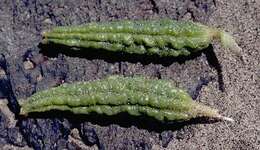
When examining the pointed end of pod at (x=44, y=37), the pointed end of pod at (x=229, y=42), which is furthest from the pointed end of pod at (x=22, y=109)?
the pointed end of pod at (x=229, y=42)

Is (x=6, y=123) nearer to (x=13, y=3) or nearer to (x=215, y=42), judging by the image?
(x=13, y=3)

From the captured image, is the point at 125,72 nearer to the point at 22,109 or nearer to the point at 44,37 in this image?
the point at 44,37

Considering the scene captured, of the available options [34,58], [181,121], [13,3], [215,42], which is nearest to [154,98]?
[181,121]

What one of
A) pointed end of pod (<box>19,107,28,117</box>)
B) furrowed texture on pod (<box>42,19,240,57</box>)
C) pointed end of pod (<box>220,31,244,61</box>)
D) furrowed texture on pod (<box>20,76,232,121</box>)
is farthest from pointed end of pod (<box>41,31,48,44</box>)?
pointed end of pod (<box>220,31,244,61</box>)

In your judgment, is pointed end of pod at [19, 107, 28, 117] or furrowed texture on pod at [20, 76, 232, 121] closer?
furrowed texture on pod at [20, 76, 232, 121]

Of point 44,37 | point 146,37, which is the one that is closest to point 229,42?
point 146,37

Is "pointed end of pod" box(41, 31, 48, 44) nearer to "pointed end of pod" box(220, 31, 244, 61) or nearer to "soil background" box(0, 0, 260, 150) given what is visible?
"soil background" box(0, 0, 260, 150)

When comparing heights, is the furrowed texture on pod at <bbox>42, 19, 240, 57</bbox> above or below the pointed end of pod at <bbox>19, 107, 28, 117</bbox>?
above
